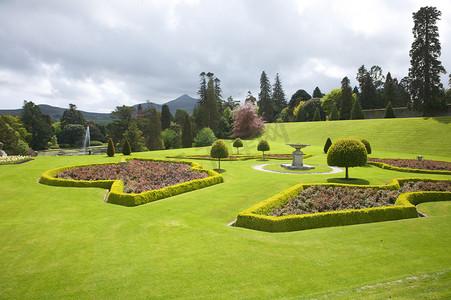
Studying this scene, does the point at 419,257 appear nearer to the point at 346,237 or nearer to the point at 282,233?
the point at 346,237

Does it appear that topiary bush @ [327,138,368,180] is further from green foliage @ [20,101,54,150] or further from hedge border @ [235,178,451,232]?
green foliage @ [20,101,54,150]

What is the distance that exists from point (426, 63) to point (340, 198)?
1591 inches

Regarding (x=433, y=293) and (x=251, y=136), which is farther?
(x=251, y=136)

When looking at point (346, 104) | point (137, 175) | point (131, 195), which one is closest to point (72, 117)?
point (137, 175)

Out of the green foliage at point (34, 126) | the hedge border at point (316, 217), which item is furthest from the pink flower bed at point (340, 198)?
the green foliage at point (34, 126)

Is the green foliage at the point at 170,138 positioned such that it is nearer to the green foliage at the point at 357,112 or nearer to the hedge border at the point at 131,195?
the green foliage at the point at 357,112

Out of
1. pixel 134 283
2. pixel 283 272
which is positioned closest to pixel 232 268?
pixel 283 272

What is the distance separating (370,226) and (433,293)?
4149 millimetres

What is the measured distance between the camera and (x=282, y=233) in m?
8.03

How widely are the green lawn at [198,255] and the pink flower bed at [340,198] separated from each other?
1.79 metres

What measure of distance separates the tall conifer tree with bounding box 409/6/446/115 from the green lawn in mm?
38369

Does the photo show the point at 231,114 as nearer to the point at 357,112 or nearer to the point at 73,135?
the point at 357,112

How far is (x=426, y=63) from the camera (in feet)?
128

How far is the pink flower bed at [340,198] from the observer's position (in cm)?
1024
